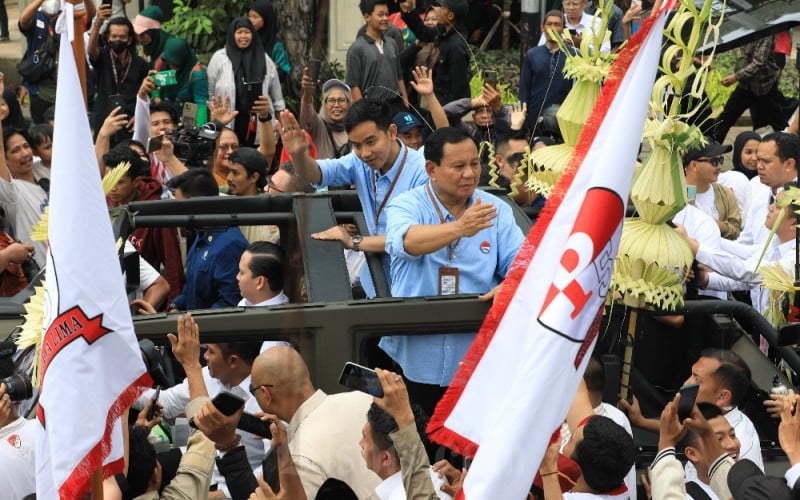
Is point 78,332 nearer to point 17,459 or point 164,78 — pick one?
point 17,459

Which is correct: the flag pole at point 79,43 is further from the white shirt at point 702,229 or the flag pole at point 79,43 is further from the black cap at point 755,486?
the white shirt at point 702,229

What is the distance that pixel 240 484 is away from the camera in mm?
3793

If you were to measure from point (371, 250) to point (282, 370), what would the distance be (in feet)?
3.73

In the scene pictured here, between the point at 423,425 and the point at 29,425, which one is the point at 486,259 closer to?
the point at 423,425

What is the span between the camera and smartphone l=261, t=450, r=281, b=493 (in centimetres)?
374

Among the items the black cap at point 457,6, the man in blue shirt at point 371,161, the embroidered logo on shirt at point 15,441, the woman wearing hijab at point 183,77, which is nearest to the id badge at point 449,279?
the man in blue shirt at point 371,161

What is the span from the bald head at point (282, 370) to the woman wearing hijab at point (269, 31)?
6297 millimetres

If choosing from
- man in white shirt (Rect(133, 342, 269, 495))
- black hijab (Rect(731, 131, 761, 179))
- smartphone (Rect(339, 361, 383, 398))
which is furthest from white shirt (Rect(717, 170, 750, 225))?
smartphone (Rect(339, 361, 383, 398))

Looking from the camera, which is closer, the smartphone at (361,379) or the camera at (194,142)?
the smartphone at (361,379)

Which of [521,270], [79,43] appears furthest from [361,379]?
[79,43]

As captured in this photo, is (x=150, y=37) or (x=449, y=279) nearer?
(x=449, y=279)

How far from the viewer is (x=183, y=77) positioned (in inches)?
421

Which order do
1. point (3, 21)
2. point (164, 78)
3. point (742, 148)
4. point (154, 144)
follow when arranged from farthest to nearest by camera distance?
point (3, 21) → point (164, 78) → point (742, 148) → point (154, 144)

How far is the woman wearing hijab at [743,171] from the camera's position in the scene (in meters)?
7.96
